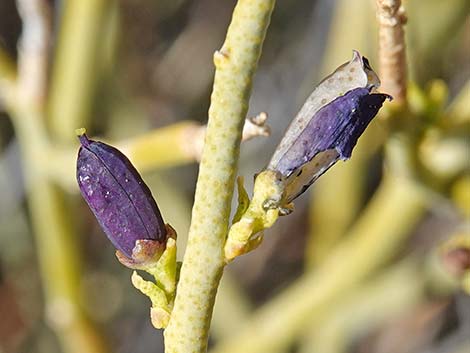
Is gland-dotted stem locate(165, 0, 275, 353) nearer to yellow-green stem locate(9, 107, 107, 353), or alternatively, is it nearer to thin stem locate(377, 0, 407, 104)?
thin stem locate(377, 0, 407, 104)

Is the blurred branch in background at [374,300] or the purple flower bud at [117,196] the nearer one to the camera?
the purple flower bud at [117,196]

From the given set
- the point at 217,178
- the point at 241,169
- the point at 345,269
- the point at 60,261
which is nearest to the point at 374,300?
the point at 345,269

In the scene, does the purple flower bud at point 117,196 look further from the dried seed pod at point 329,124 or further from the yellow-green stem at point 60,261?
the yellow-green stem at point 60,261

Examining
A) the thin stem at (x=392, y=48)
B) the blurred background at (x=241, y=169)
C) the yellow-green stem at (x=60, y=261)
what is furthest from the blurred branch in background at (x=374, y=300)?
the thin stem at (x=392, y=48)

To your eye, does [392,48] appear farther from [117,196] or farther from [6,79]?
[6,79]

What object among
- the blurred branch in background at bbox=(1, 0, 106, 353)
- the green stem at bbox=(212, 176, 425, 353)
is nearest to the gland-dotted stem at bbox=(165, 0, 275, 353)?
the green stem at bbox=(212, 176, 425, 353)
